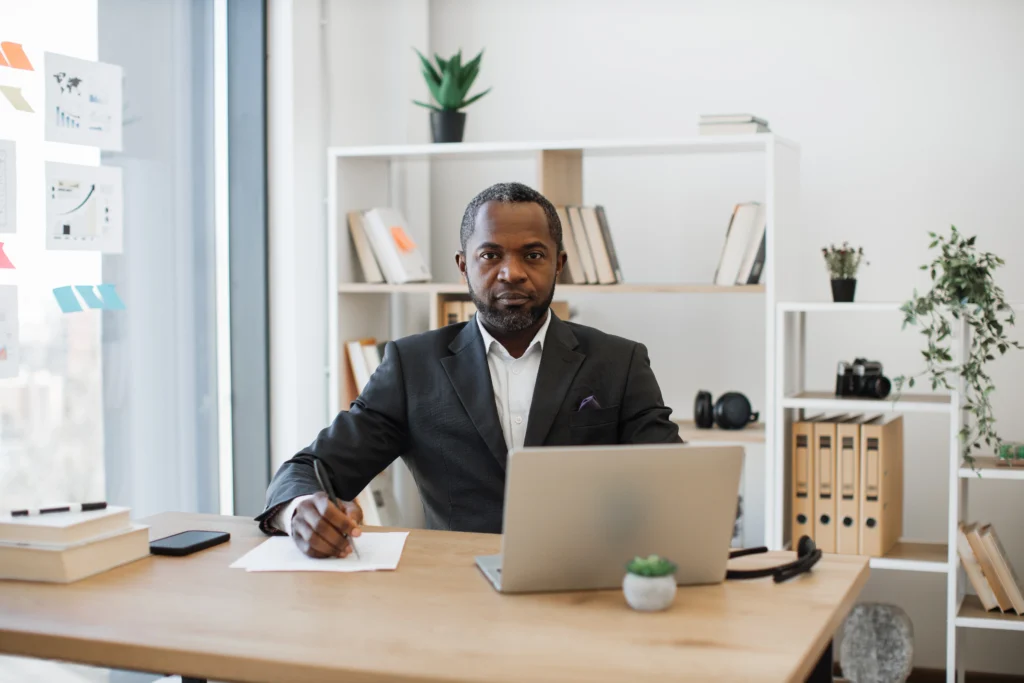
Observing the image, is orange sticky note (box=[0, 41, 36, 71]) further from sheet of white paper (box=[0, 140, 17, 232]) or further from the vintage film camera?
the vintage film camera

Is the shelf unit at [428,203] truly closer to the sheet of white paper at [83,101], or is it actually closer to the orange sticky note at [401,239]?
the orange sticky note at [401,239]

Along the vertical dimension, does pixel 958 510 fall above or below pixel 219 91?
below

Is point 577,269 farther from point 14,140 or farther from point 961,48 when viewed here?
point 14,140

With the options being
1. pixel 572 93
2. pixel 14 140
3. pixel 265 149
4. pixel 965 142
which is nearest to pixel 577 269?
pixel 572 93

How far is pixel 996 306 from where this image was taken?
2906 mm

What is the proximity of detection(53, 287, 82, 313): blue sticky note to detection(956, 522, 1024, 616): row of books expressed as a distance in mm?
2482

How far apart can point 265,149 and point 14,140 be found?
1.01 meters

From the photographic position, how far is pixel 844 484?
3127 mm

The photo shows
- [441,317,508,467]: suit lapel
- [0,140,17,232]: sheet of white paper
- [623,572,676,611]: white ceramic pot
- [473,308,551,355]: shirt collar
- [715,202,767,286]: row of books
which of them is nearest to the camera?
[623,572,676,611]: white ceramic pot

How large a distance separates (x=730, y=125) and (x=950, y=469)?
3.93 feet

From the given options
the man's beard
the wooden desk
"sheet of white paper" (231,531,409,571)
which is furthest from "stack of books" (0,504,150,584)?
the man's beard

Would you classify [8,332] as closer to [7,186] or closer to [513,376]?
[7,186]

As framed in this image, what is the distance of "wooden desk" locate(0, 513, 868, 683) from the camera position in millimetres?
1158

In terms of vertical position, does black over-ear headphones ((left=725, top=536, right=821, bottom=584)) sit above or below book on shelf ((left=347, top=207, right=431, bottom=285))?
below
